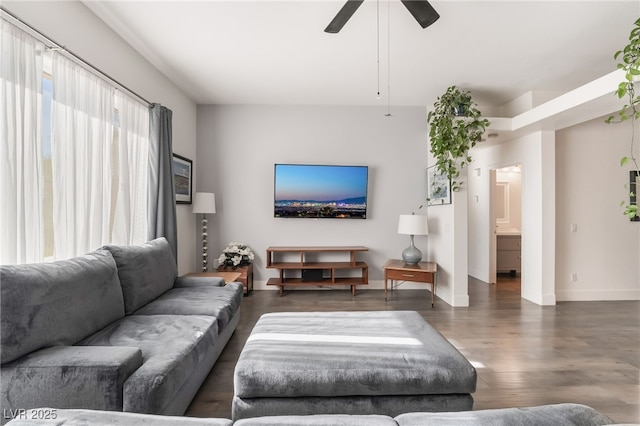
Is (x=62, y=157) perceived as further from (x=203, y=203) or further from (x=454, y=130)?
(x=454, y=130)

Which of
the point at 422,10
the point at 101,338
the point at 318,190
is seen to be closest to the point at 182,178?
the point at 318,190

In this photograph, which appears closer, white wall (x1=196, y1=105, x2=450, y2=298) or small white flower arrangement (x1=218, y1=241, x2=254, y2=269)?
small white flower arrangement (x1=218, y1=241, x2=254, y2=269)

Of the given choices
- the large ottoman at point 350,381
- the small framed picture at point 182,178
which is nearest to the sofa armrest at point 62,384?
the large ottoman at point 350,381

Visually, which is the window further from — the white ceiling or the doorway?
the doorway

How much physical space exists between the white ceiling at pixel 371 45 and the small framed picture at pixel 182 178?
0.96m

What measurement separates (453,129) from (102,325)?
4082 millimetres

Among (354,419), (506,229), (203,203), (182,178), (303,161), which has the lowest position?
(354,419)

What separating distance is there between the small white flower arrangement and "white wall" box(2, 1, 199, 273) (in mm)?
520

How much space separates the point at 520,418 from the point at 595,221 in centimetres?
484

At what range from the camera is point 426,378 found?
1.54 meters

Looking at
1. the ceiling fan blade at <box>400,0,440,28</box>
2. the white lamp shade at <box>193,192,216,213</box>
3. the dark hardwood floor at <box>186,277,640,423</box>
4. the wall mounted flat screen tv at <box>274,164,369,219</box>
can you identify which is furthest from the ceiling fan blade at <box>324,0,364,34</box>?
the white lamp shade at <box>193,192,216,213</box>

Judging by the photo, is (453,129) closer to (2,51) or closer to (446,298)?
(446,298)

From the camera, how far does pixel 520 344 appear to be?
9.40 feet

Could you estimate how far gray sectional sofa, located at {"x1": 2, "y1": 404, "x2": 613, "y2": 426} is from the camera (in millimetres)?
803
